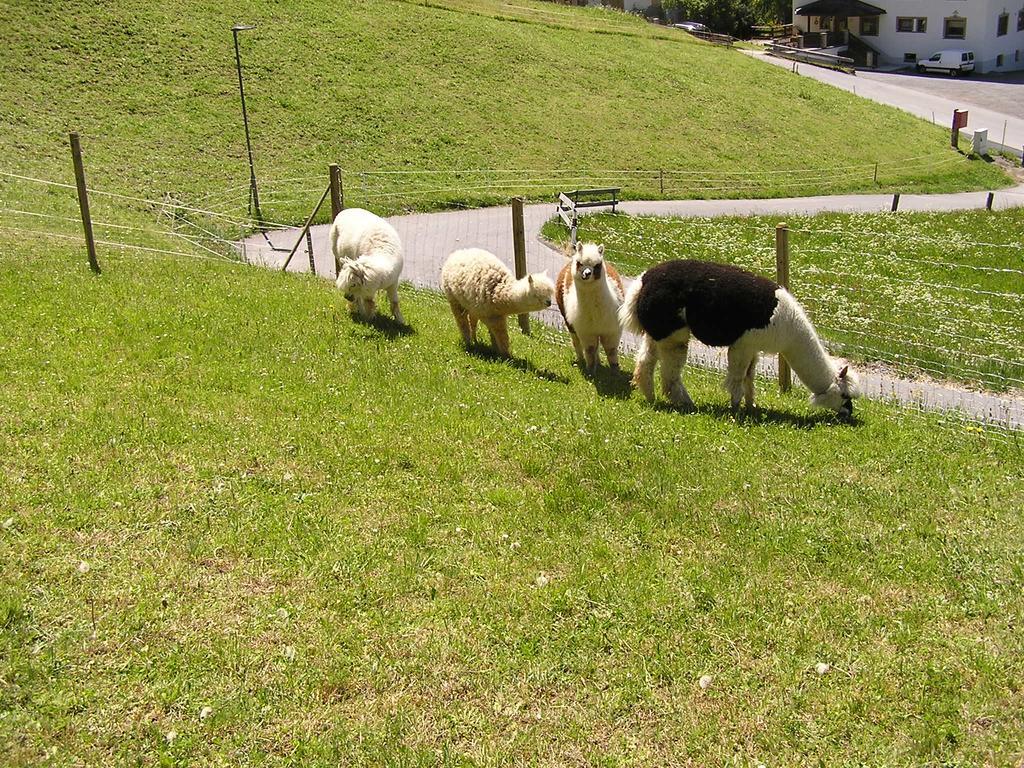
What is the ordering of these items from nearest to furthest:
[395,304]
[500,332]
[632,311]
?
[632,311], [500,332], [395,304]

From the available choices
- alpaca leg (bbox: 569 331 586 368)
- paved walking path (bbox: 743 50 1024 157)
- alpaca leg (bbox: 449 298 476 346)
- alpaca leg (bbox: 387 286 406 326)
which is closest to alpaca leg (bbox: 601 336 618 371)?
alpaca leg (bbox: 569 331 586 368)

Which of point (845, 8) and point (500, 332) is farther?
point (845, 8)

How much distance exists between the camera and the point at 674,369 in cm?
1016

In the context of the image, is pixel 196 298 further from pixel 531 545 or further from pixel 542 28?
pixel 542 28

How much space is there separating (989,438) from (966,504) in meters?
2.19

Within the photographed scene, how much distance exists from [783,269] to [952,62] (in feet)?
212

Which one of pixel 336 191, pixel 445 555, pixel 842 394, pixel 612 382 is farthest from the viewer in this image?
pixel 336 191

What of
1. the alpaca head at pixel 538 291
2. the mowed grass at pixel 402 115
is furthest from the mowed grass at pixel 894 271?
the mowed grass at pixel 402 115

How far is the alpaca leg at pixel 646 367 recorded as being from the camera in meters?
10.2

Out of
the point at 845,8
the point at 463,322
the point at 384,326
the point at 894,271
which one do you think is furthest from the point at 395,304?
the point at 845,8

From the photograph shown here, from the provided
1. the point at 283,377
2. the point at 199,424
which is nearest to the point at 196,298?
the point at 283,377

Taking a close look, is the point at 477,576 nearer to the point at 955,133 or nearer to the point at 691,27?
the point at 955,133

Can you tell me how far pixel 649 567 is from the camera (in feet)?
21.0

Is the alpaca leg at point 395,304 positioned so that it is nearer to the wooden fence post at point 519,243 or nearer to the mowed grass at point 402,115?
the wooden fence post at point 519,243
